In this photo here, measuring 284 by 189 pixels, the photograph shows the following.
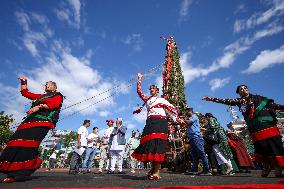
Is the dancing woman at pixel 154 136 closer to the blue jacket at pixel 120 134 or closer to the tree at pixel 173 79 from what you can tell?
the blue jacket at pixel 120 134

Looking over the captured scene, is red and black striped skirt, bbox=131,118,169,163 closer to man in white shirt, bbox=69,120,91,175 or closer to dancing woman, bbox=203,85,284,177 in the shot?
dancing woman, bbox=203,85,284,177

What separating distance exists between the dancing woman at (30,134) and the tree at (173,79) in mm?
10914

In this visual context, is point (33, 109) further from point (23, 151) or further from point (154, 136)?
point (154, 136)

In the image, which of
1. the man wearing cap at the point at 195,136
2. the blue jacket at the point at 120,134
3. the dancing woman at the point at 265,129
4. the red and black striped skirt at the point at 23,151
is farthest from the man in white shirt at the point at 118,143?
the dancing woman at the point at 265,129

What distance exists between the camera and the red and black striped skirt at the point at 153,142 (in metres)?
4.77

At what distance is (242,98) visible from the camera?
5.64 meters

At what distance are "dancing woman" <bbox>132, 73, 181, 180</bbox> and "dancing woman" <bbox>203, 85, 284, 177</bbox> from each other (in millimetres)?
1605

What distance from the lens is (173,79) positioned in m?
16.9

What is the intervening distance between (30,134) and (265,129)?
462cm

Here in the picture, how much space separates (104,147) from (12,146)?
826 centimetres

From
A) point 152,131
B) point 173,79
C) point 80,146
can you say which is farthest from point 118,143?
point 173,79

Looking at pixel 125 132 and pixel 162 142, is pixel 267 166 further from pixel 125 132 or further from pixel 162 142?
pixel 125 132

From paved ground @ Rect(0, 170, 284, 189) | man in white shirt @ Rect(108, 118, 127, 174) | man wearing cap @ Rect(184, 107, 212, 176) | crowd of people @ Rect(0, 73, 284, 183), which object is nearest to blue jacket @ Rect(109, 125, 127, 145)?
man in white shirt @ Rect(108, 118, 127, 174)

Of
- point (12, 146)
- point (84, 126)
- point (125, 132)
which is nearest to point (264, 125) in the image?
point (12, 146)
